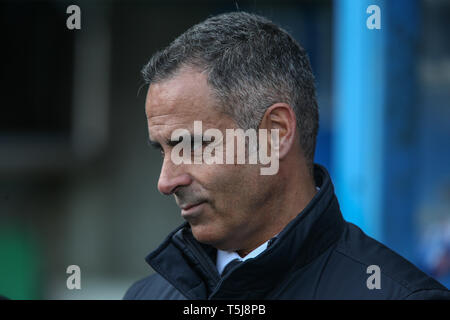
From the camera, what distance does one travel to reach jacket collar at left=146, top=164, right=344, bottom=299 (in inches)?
65.1

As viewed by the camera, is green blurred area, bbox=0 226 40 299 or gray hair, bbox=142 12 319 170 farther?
green blurred area, bbox=0 226 40 299

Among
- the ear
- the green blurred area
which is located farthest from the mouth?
the green blurred area

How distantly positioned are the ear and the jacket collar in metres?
0.15

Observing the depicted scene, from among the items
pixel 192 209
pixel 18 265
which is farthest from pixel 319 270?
pixel 18 265

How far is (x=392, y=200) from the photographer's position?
9.39 feet

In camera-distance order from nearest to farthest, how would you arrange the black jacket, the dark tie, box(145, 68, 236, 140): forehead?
the black jacket → box(145, 68, 236, 140): forehead → the dark tie

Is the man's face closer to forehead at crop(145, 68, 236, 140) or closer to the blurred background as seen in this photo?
forehead at crop(145, 68, 236, 140)

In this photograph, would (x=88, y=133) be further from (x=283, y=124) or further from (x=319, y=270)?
(x=319, y=270)

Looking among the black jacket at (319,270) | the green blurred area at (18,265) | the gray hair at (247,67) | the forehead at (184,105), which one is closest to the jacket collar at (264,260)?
the black jacket at (319,270)

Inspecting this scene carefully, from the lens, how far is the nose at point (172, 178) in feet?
5.71

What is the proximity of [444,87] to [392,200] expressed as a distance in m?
0.83

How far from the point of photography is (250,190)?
1761mm

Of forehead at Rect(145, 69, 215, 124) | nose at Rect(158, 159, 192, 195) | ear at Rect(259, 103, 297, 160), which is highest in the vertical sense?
forehead at Rect(145, 69, 215, 124)

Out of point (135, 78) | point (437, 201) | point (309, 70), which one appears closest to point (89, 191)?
point (135, 78)
